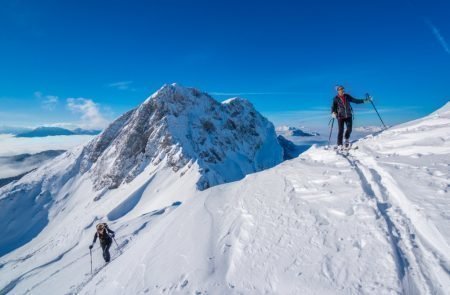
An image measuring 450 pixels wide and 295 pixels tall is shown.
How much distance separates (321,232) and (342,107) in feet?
30.0

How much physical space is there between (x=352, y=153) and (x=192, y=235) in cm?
805

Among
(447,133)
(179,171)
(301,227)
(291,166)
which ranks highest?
(447,133)

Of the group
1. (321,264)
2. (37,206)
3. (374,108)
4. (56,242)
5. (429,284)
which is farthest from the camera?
(37,206)

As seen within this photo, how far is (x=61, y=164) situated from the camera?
13450 centimetres

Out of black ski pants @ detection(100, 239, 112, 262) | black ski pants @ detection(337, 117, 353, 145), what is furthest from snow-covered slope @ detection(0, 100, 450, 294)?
black ski pants @ detection(100, 239, 112, 262)

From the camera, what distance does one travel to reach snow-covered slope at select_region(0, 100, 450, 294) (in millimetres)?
6273

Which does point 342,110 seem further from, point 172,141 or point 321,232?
point 172,141

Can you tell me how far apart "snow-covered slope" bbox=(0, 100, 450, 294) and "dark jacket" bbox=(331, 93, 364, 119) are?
1700 mm

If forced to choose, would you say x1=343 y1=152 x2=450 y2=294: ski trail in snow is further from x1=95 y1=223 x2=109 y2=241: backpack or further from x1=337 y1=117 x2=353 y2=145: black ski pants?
x1=95 y1=223 x2=109 y2=241: backpack

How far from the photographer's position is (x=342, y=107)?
15.2 m

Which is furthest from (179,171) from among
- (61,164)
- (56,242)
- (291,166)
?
(291,166)

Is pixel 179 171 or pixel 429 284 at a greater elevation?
pixel 429 284

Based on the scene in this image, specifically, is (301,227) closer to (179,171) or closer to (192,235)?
(192,235)

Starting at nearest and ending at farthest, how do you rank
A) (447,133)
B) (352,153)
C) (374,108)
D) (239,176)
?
1. (447,133)
2. (352,153)
3. (374,108)
4. (239,176)
